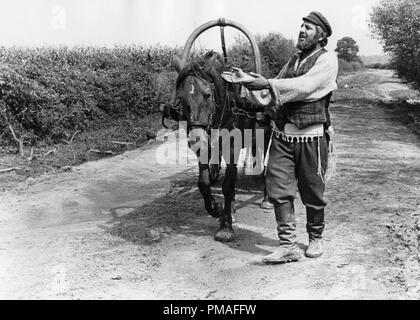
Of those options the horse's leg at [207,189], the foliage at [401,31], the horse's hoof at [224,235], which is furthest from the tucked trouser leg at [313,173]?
the foliage at [401,31]

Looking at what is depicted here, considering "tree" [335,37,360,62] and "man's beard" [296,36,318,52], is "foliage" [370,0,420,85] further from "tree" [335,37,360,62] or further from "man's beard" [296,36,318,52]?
"tree" [335,37,360,62]

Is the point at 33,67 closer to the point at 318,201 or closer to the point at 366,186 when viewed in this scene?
A: the point at 366,186

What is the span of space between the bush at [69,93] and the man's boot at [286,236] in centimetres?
1101

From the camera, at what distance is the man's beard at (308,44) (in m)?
4.76

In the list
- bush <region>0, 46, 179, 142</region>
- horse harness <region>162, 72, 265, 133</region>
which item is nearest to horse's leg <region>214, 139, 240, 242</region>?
horse harness <region>162, 72, 265, 133</region>

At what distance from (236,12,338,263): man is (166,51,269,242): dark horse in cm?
49

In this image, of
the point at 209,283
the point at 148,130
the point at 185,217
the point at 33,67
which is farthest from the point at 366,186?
the point at 33,67

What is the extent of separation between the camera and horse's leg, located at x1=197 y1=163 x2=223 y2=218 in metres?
5.83

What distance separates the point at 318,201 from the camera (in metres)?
4.95

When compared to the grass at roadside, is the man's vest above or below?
above

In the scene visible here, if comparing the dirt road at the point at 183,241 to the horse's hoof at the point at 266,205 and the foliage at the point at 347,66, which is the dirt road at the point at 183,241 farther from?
the foliage at the point at 347,66

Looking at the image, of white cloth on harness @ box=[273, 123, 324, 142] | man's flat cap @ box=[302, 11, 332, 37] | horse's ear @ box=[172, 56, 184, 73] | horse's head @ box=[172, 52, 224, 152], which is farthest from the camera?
horse's ear @ box=[172, 56, 184, 73]
